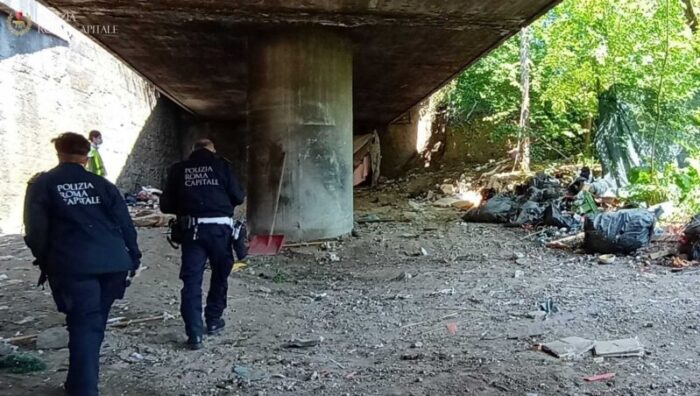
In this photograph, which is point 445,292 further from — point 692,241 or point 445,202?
point 445,202

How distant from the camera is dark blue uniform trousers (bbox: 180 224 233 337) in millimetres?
3574

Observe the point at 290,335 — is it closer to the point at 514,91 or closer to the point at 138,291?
the point at 138,291

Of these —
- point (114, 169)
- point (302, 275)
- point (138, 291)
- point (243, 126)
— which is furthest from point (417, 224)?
point (243, 126)

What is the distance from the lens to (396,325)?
13.5ft

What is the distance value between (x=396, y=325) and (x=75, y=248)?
2305 millimetres

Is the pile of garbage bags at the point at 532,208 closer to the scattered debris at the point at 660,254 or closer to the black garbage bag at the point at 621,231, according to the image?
the black garbage bag at the point at 621,231

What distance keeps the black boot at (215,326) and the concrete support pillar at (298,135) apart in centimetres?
343

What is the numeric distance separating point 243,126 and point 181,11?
395 inches

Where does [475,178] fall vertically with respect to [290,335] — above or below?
above

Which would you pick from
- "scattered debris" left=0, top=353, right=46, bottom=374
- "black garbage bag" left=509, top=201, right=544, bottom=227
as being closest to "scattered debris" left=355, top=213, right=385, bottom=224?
"black garbage bag" left=509, top=201, right=544, bottom=227

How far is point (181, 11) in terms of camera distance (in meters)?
7.06

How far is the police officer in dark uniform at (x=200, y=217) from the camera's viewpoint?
3596 mm

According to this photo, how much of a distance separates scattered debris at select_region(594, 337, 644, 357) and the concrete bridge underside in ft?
14.9

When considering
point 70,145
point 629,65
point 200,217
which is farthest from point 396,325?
point 629,65
